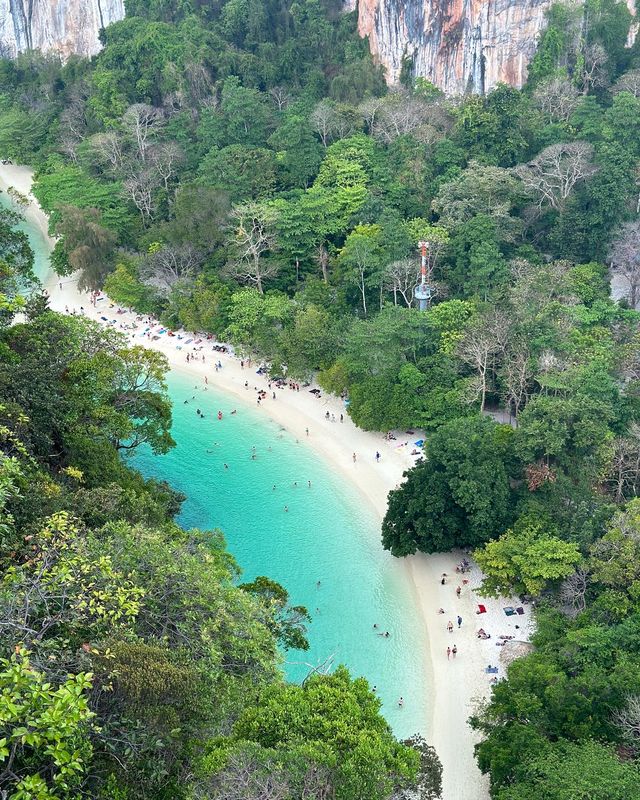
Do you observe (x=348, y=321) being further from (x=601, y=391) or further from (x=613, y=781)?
(x=613, y=781)

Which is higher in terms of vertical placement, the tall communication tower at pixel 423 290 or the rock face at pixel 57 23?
the rock face at pixel 57 23

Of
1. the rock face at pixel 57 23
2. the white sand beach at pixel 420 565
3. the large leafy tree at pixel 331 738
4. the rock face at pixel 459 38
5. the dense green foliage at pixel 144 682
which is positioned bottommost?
the white sand beach at pixel 420 565

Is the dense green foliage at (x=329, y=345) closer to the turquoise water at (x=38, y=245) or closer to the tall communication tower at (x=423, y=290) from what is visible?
the tall communication tower at (x=423, y=290)

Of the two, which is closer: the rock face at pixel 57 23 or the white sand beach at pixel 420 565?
the white sand beach at pixel 420 565

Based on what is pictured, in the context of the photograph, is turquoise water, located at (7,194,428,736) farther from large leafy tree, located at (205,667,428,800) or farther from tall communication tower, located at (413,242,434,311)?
tall communication tower, located at (413,242,434,311)

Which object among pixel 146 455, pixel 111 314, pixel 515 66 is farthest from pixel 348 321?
pixel 515 66

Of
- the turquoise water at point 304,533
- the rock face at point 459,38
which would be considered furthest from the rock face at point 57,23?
the turquoise water at point 304,533
